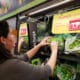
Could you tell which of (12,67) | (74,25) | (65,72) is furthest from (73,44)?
(12,67)

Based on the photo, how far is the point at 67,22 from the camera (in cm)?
164

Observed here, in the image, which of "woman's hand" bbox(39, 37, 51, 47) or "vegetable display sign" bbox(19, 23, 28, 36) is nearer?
"woman's hand" bbox(39, 37, 51, 47)

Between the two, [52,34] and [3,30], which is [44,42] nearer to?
[52,34]

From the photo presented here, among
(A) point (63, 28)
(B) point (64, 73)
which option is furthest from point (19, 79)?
(A) point (63, 28)

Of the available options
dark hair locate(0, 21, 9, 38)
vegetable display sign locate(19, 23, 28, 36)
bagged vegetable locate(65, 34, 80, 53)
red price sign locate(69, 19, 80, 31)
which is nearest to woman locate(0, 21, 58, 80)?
dark hair locate(0, 21, 9, 38)

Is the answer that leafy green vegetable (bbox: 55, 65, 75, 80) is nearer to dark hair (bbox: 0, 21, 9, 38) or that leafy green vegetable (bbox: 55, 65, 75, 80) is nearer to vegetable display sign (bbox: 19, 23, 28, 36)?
dark hair (bbox: 0, 21, 9, 38)

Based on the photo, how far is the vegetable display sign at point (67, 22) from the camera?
1546mm

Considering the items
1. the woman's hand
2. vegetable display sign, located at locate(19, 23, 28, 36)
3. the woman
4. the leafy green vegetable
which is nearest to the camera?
the woman

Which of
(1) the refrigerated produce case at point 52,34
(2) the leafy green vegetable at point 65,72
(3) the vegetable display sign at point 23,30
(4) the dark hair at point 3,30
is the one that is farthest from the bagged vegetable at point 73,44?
(3) the vegetable display sign at point 23,30

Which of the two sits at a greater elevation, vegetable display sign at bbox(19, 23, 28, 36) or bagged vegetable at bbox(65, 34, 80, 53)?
vegetable display sign at bbox(19, 23, 28, 36)

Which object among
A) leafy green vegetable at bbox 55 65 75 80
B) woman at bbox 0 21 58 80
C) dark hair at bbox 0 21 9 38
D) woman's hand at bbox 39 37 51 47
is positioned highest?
dark hair at bbox 0 21 9 38

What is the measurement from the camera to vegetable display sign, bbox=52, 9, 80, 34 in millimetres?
1546

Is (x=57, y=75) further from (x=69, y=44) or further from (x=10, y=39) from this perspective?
(x=10, y=39)

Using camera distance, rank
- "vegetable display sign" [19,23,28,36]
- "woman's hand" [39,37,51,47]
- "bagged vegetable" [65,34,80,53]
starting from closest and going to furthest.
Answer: "bagged vegetable" [65,34,80,53]
"woman's hand" [39,37,51,47]
"vegetable display sign" [19,23,28,36]
